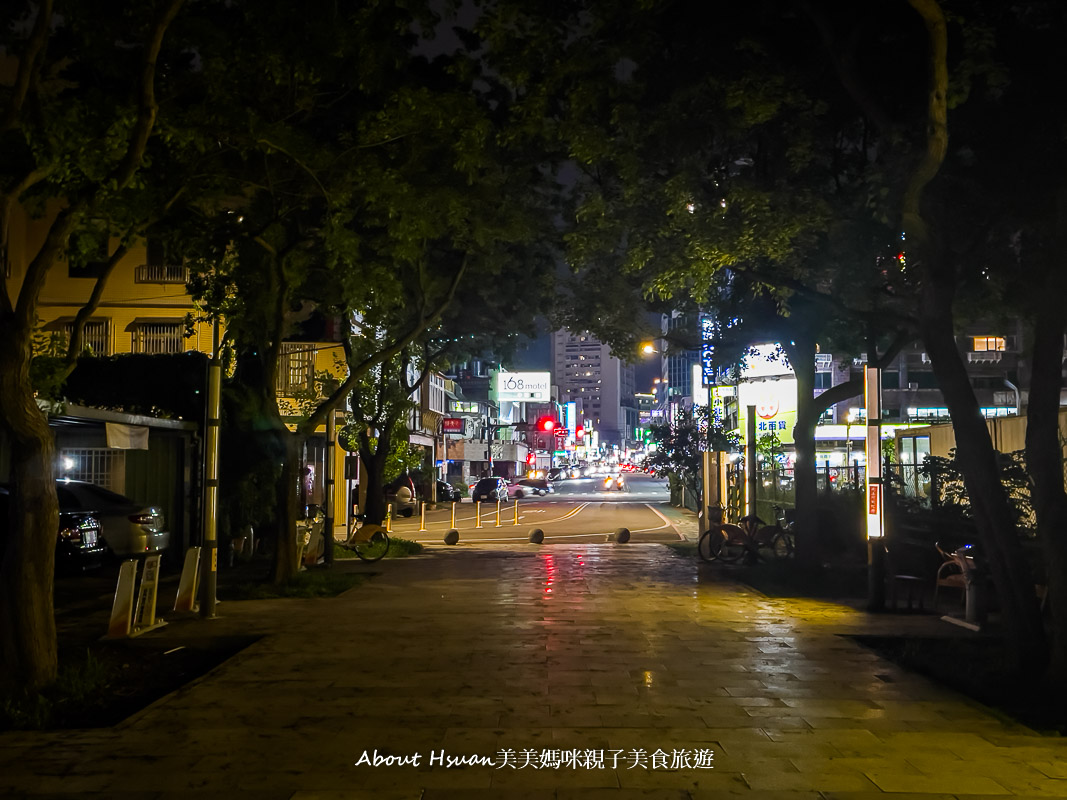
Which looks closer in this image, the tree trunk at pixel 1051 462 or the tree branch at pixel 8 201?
the tree trunk at pixel 1051 462

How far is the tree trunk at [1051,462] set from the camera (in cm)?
862

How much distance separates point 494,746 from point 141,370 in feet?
52.9

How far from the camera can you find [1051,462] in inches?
354

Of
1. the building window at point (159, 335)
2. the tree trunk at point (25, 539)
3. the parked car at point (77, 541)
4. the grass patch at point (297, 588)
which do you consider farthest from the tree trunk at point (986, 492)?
the building window at point (159, 335)

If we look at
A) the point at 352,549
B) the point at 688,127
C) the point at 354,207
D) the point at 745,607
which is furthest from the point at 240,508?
the point at 688,127

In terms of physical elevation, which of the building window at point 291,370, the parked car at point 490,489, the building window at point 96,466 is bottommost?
the parked car at point 490,489

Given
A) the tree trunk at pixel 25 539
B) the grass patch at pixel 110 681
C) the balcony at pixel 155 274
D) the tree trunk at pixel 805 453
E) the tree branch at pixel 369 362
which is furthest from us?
the balcony at pixel 155 274

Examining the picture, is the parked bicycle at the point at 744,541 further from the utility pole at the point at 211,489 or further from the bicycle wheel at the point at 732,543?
the utility pole at the point at 211,489

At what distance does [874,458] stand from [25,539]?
393 inches

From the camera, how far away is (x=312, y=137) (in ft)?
48.5

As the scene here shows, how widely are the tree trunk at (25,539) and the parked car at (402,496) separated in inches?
1325

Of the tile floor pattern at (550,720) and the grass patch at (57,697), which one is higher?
the grass patch at (57,697)

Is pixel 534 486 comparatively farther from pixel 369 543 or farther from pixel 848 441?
pixel 369 543

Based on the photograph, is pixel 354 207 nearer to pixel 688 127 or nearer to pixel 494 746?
pixel 688 127
